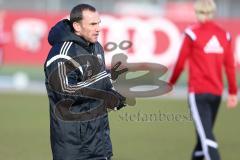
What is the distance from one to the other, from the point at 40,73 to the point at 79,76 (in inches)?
736

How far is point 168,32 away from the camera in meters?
23.3

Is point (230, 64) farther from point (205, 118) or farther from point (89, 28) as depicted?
point (89, 28)

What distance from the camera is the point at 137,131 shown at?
13.9 m

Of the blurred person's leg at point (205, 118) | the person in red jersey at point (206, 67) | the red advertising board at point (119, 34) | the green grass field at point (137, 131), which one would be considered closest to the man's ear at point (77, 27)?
the person in red jersey at point (206, 67)

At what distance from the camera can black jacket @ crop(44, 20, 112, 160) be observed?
19.5 ft

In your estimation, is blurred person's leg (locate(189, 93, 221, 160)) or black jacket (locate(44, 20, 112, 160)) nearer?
black jacket (locate(44, 20, 112, 160))

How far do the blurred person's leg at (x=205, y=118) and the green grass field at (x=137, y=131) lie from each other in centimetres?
228

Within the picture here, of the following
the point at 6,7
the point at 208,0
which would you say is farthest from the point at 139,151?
the point at 6,7

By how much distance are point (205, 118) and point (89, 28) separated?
9.36ft

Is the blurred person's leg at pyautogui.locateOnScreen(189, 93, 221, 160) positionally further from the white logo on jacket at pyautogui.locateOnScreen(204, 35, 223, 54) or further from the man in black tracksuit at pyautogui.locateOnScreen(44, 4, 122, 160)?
the man in black tracksuit at pyautogui.locateOnScreen(44, 4, 122, 160)

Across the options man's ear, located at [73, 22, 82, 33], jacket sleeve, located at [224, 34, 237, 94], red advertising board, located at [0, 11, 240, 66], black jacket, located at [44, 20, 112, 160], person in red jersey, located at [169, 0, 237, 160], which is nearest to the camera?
black jacket, located at [44, 20, 112, 160]

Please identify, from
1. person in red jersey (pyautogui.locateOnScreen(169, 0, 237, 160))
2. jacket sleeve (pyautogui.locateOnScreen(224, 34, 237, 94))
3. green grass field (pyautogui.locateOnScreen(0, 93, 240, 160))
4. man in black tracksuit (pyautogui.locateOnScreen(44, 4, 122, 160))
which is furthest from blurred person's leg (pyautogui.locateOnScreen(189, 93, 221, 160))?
man in black tracksuit (pyautogui.locateOnScreen(44, 4, 122, 160))

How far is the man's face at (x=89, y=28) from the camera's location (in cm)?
605

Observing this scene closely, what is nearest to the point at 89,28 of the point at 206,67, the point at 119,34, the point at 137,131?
the point at 206,67
